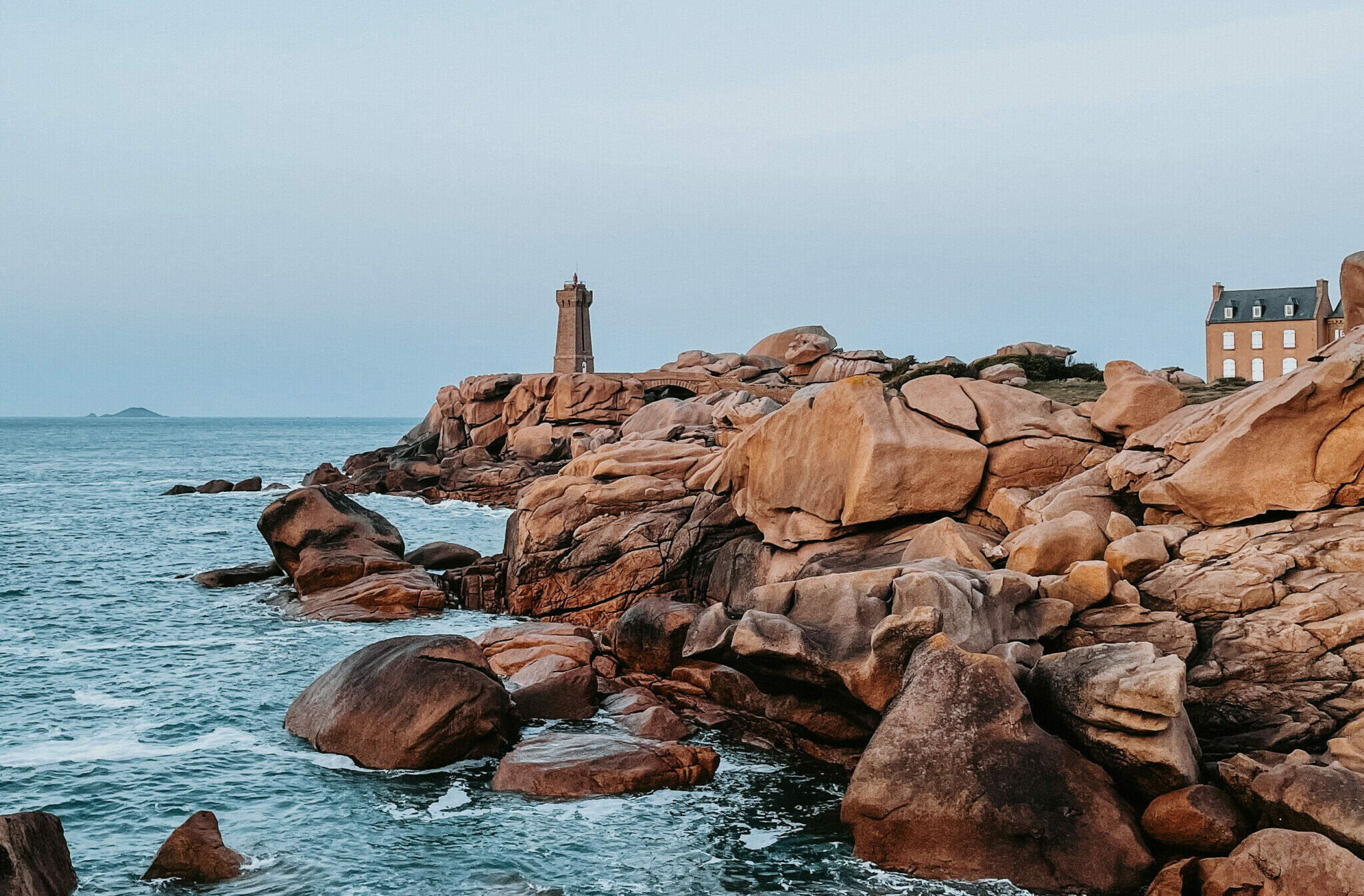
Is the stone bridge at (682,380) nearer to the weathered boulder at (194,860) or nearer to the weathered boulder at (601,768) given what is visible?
the weathered boulder at (601,768)

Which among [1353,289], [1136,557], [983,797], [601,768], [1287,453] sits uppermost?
[1353,289]

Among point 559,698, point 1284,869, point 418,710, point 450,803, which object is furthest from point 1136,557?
point 418,710

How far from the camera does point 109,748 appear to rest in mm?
17812

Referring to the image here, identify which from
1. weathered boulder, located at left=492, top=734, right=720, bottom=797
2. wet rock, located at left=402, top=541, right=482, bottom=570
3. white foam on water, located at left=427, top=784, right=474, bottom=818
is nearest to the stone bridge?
wet rock, located at left=402, top=541, right=482, bottom=570

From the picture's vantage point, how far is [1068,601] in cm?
1574

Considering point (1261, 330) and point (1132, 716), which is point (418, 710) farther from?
point (1261, 330)

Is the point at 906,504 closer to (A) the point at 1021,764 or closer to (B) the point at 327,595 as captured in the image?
(A) the point at 1021,764

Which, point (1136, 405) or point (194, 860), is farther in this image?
point (1136, 405)

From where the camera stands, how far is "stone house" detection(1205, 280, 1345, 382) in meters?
56.2

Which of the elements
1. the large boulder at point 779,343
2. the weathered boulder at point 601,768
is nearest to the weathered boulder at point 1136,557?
the weathered boulder at point 601,768

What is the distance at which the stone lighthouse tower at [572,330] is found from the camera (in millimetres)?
80312

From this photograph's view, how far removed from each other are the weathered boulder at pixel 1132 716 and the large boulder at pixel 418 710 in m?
8.50

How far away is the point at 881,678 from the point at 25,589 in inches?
1183

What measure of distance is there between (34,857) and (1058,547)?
574 inches
